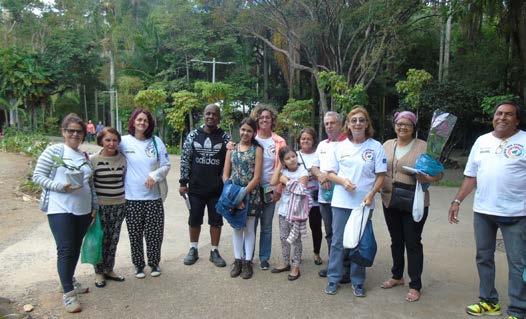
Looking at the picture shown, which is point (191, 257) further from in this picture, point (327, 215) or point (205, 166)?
point (327, 215)

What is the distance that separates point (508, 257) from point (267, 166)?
2352 millimetres

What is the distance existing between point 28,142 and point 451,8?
16236mm

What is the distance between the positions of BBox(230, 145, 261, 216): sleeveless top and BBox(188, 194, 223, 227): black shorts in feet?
1.56

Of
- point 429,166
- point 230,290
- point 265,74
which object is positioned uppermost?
point 265,74

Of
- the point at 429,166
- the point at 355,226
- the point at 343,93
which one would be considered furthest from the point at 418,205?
the point at 343,93

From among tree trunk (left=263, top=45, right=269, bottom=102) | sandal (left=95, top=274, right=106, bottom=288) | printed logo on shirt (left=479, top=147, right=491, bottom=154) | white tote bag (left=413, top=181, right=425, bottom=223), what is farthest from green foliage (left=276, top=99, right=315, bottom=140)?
printed logo on shirt (left=479, top=147, right=491, bottom=154)

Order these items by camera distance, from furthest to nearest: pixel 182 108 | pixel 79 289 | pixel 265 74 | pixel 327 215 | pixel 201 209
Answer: pixel 265 74 < pixel 182 108 < pixel 201 209 < pixel 327 215 < pixel 79 289

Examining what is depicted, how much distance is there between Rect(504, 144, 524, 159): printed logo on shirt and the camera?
3424 mm

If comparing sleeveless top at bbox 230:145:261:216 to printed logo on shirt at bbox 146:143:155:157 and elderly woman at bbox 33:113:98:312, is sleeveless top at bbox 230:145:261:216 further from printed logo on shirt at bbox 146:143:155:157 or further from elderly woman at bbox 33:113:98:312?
elderly woman at bbox 33:113:98:312

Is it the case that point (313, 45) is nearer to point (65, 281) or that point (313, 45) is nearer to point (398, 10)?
point (398, 10)

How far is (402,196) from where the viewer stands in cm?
389

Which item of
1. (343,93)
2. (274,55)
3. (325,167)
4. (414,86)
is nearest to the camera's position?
(325,167)

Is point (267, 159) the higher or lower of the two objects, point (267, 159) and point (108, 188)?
the higher

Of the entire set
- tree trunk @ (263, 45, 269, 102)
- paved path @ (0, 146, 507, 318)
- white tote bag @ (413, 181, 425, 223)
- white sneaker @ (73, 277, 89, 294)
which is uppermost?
tree trunk @ (263, 45, 269, 102)
